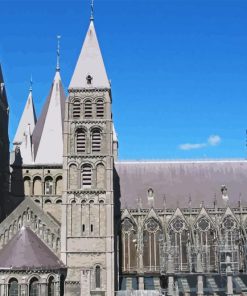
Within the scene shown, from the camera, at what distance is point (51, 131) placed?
59.6 meters

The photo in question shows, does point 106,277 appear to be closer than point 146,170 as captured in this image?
Yes

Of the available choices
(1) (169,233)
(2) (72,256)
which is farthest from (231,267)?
(2) (72,256)

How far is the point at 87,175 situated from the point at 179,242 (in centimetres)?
1320

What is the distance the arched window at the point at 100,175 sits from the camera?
1991 inches

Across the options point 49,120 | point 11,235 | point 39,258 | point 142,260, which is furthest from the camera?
point 49,120

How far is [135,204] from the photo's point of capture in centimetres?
5847

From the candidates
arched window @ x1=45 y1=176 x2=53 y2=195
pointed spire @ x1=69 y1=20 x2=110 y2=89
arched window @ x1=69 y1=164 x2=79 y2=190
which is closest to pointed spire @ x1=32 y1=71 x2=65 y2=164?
arched window @ x1=45 y1=176 x2=53 y2=195

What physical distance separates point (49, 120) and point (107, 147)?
11.8 metres

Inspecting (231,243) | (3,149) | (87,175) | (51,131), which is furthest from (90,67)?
(231,243)

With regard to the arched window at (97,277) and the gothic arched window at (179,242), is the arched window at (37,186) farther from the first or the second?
the gothic arched window at (179,242)

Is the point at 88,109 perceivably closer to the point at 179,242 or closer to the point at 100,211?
the point at 100,211

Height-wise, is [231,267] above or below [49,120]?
below

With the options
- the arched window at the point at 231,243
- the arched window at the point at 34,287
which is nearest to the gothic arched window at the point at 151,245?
the arched window at the point at 231,243

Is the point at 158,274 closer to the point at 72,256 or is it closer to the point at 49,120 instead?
the point at 72,256
